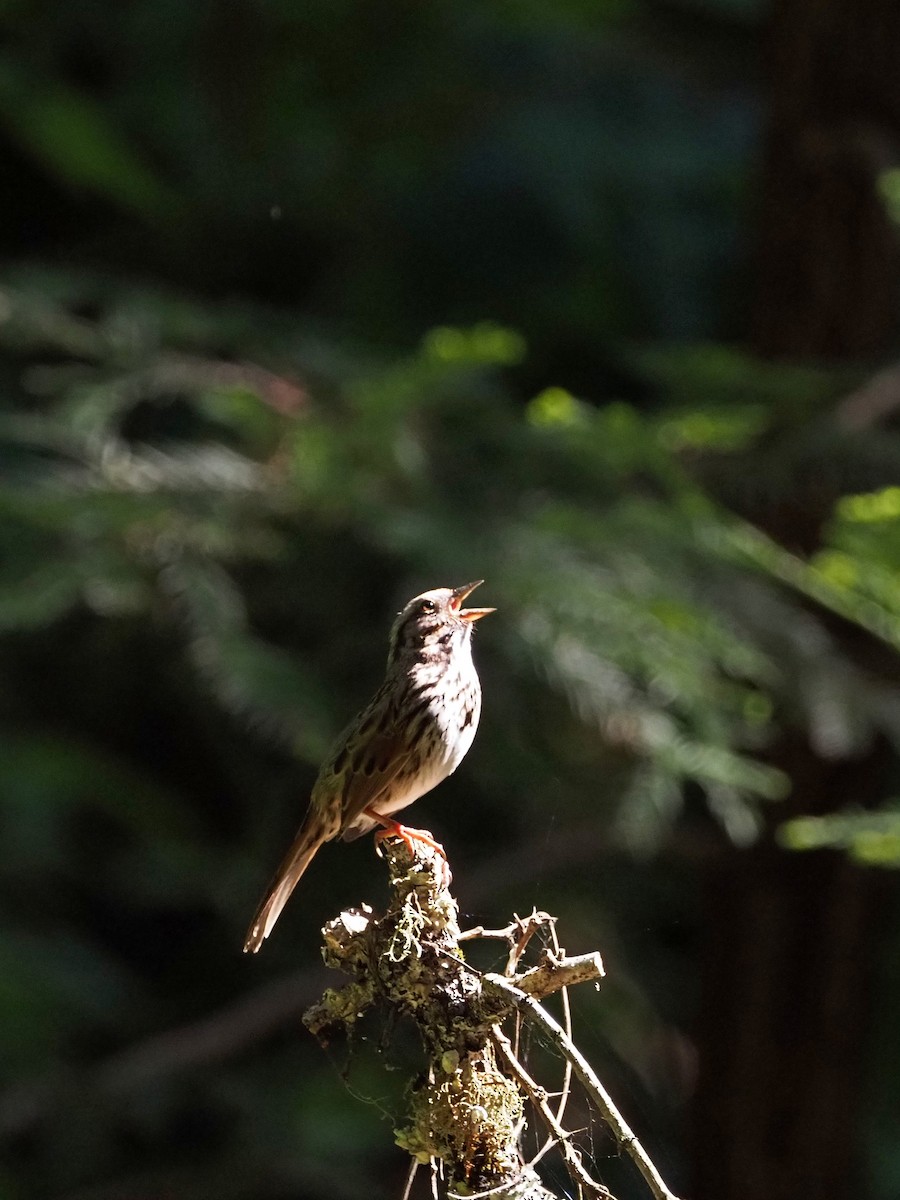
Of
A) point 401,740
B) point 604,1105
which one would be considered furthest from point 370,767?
point 604,1105

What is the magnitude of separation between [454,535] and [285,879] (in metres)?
1.60

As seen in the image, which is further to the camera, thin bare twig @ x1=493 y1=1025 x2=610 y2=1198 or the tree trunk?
the tree trunk

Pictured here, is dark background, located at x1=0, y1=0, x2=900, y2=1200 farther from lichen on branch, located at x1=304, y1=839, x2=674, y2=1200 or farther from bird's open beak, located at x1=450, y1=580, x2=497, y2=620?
lichen on branch, located at x1=304, y1=839, x2=674, y2=1200

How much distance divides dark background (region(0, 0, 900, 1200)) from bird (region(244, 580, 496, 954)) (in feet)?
2.35

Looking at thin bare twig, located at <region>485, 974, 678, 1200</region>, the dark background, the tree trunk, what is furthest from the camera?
the tree trunk

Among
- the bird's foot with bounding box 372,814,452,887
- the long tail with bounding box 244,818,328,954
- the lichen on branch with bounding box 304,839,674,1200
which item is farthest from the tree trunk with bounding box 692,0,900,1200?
the lichen on branch with bounding box 304,839,674,1200

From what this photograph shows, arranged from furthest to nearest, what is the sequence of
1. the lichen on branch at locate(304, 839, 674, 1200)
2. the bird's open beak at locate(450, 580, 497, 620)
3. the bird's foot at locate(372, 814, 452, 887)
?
1. the bird's open beak at locate(450, 580, 497, 620)
2. the bird's foot at locate(372, 814, 452, 887)
3. the lichen on branch at locate(304, 839, 674, 1200)

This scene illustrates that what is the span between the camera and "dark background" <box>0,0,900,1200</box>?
4.51 metres

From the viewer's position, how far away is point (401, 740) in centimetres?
324

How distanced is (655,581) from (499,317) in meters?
2.93

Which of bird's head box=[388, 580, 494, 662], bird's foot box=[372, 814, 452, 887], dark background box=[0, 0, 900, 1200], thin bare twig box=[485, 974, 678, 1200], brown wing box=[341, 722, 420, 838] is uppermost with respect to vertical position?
dark background box=[0, 0, 900, 1200]

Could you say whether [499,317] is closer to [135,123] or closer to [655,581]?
[135,123]

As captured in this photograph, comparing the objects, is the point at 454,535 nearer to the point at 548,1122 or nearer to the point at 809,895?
the point at 809,895

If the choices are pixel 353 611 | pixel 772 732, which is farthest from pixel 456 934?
pixel 772 732
